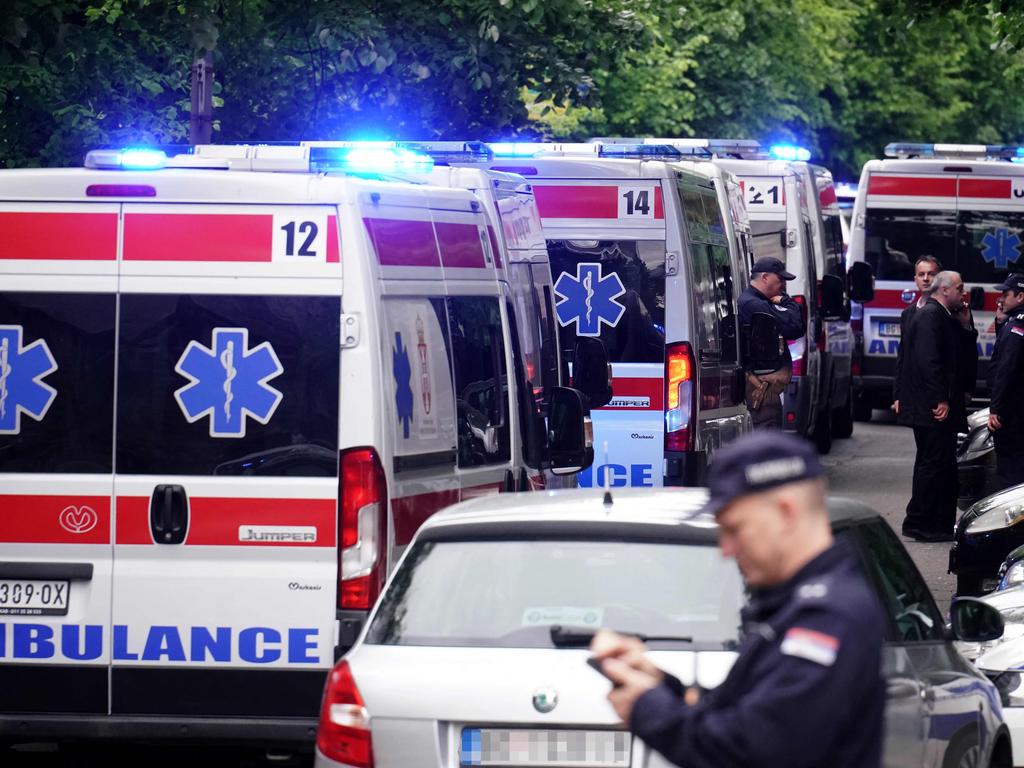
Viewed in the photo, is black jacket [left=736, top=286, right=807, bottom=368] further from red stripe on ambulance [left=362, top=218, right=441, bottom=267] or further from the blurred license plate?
the blurred license plate

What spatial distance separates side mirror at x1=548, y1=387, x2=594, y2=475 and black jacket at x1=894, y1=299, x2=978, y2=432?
18.4ft

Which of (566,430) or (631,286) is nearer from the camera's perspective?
(566,430)

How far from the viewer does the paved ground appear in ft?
44.2

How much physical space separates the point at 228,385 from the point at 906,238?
16577 mm

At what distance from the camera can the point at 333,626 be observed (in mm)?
6770

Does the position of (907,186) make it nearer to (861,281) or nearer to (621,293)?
(861,281)

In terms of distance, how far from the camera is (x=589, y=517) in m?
5.34

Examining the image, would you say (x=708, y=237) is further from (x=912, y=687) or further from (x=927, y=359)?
(x=912, y=687)

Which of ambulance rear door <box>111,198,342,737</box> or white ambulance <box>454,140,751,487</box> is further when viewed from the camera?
white ambulance <box>454,140,751,487</box>

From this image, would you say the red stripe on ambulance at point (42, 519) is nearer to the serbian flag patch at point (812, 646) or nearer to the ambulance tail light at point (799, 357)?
the serbian flag patch at point (812, 646)

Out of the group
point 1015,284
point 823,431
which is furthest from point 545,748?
point 823,431

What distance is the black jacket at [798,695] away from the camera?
2.95m

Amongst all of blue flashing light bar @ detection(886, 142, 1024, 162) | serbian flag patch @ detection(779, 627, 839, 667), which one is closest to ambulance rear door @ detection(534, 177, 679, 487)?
serbian flag patch @ detection(779, 627, 839, 667)

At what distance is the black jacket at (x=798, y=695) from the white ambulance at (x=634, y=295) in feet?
28.4
